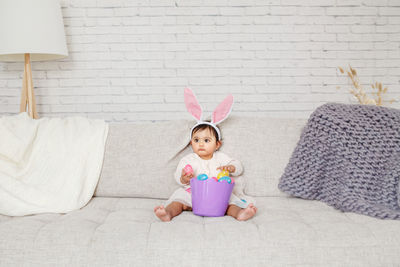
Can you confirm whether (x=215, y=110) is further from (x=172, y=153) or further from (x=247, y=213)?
(x=247, y=213)

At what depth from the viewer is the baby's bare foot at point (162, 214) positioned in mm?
1401

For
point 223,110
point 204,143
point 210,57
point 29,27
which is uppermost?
point 29,27

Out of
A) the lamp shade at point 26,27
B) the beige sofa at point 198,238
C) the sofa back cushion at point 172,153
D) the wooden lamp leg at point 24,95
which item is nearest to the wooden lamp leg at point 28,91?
the wooden lamp leg at point 24,95

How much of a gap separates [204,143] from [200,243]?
0.59 meters

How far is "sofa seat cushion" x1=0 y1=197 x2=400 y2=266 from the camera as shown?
47.2 inches

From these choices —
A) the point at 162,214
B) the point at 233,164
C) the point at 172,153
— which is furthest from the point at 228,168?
the point at 162,214

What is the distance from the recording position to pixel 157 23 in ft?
7.88

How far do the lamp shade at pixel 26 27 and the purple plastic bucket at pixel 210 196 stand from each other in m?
1.20

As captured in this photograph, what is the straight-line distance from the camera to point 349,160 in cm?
163

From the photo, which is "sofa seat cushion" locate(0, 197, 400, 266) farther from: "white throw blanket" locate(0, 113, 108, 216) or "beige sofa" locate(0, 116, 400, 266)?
"white throw blanket" locate(0, 113, 108, 216)

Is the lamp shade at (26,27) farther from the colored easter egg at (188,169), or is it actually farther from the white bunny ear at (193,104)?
the colored easter egg at (188,169)

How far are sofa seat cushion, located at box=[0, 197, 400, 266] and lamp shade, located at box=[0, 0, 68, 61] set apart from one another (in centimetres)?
104

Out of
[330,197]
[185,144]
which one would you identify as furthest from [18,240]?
[330,197]

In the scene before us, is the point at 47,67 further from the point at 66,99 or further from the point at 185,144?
the point at 185,144
